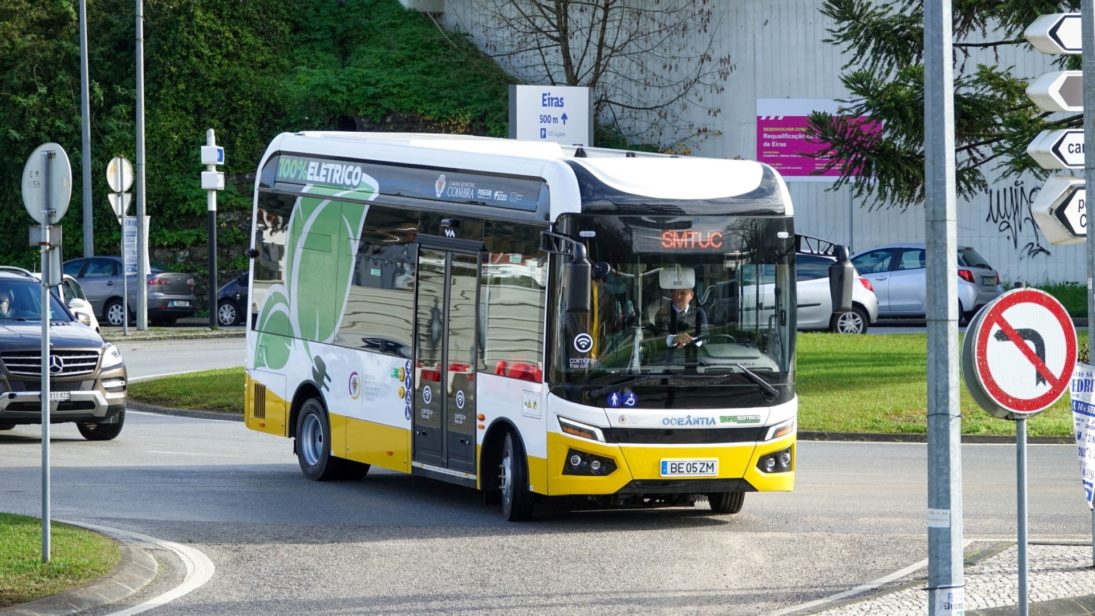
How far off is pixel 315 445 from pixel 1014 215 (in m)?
28.0

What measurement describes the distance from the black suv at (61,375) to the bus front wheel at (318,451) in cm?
349

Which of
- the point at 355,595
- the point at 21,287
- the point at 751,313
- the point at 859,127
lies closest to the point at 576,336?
the point at 751,313

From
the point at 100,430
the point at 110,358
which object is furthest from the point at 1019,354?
the point at 100,430

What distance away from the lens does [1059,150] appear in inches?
437

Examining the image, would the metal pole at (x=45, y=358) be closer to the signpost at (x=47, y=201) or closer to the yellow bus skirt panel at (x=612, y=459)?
the signpost at (x=47, y=201)

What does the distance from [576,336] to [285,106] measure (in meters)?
35.8

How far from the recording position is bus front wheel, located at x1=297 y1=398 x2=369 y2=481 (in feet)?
53.3

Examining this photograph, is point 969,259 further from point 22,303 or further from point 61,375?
point 61,375

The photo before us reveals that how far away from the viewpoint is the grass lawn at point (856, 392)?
20.8 m

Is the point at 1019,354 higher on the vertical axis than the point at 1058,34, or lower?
lower

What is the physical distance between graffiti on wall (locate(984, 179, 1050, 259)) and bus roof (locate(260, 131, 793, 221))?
28.2 meters

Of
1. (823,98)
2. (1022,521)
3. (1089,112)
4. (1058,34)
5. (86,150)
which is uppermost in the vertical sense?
(823,98)

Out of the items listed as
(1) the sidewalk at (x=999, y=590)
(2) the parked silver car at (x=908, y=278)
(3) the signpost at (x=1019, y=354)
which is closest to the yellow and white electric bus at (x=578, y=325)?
(1) the sidewalk at (x=999, y=590)

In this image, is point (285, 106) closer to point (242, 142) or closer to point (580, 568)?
point (242, 142)
